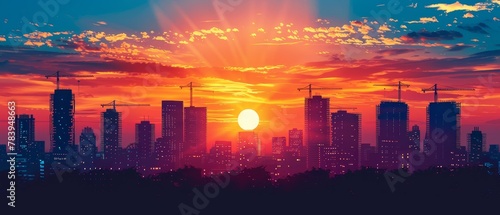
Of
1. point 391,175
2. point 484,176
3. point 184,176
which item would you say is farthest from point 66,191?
point 484,176

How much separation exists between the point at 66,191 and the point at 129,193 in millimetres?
5981

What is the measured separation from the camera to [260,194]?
226 ft

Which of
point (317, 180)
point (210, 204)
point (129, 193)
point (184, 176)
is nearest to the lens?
point (210, 204)

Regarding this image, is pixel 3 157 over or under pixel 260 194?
under

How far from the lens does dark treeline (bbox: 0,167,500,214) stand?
64.5m

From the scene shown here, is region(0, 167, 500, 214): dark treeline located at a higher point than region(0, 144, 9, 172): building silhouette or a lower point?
higher

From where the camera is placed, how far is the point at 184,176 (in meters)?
80.1

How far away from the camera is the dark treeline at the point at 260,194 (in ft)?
212

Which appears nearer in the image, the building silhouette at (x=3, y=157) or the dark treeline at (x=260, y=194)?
the dark treeline at (x=260, y=194)

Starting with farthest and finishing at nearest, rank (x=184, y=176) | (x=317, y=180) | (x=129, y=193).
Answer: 1. (x=184, y=176)
2. (x=317, y=180)
3. (x=129, y=193)

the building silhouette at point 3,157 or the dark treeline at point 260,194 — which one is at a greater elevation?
the dark treeline at point 260,194

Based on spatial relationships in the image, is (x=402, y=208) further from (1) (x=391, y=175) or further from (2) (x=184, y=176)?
(2) (x=184, y=176)

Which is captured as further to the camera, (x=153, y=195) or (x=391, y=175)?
(x=391, y=175)

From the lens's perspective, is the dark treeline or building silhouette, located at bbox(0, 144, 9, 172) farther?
building silhouette, located at bbox(0, 144, 9, 172)
